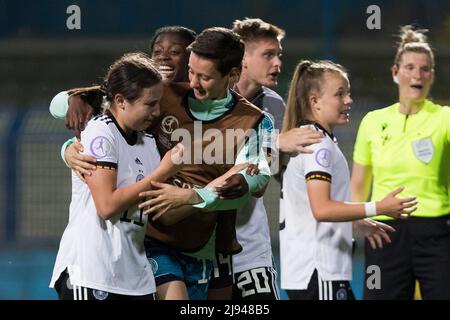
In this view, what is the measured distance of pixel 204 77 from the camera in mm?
4605

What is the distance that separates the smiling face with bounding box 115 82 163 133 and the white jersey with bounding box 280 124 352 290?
104 cm

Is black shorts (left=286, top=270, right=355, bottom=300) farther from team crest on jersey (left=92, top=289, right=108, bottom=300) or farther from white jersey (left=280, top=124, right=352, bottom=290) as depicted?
team crest on jersey (left=92, top=289, right=108, bottom=300)

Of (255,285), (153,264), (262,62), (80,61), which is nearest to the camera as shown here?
(153,264)

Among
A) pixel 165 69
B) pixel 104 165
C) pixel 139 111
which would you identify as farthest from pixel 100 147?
pixel 165 69

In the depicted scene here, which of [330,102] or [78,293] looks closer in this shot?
[78,293]

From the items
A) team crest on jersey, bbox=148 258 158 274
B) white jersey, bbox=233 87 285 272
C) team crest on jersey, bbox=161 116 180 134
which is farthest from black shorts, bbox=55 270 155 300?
white jersey, bbox=233 87 285 272

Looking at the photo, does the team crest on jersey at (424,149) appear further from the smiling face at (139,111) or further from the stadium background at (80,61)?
the smiling face at (139,111)

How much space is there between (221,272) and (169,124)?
0.68 metres

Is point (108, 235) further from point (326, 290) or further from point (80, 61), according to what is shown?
point (80, 61)

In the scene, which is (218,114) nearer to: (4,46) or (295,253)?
(295,253)

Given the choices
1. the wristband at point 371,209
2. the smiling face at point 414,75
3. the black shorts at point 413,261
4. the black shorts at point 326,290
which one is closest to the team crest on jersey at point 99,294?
the black shorts at point 326,290

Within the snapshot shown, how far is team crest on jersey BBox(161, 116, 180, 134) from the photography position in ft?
15.2

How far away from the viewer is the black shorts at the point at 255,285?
16.5 feet
